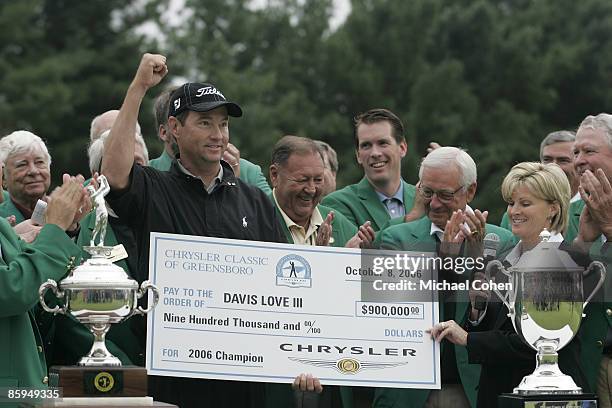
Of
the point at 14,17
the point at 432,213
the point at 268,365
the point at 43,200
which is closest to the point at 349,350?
the point at 268,365

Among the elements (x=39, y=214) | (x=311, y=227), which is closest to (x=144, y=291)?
(x=39, y=214)

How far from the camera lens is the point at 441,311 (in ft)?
26.7

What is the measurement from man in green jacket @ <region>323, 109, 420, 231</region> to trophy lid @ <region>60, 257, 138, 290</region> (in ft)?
10.6

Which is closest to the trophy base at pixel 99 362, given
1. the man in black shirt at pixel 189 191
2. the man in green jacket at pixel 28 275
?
the man in green jacket at pixel 28 275

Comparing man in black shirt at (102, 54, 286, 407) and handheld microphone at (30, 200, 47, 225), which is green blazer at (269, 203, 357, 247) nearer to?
→ man in black shirt at (102, 54, 286, 407)

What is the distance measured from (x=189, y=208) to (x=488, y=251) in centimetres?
176

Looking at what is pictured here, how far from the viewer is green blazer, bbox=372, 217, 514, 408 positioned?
8.00m

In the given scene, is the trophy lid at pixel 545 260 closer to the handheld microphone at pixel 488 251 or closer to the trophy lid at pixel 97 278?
the handheld microphone at pixel 488 251

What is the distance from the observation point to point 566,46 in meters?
38.0

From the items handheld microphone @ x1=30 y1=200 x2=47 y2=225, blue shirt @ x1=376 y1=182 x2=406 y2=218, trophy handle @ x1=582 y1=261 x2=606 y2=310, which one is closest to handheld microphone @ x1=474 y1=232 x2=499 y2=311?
trophy handle @ x1=582 y1=261 x2=606 y2=310

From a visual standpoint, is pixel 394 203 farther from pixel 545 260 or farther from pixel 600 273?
pixel 545 260

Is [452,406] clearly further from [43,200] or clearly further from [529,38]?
[529,38]

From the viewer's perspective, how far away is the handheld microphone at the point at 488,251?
316 inches

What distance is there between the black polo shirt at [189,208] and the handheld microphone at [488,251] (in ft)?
3.85
